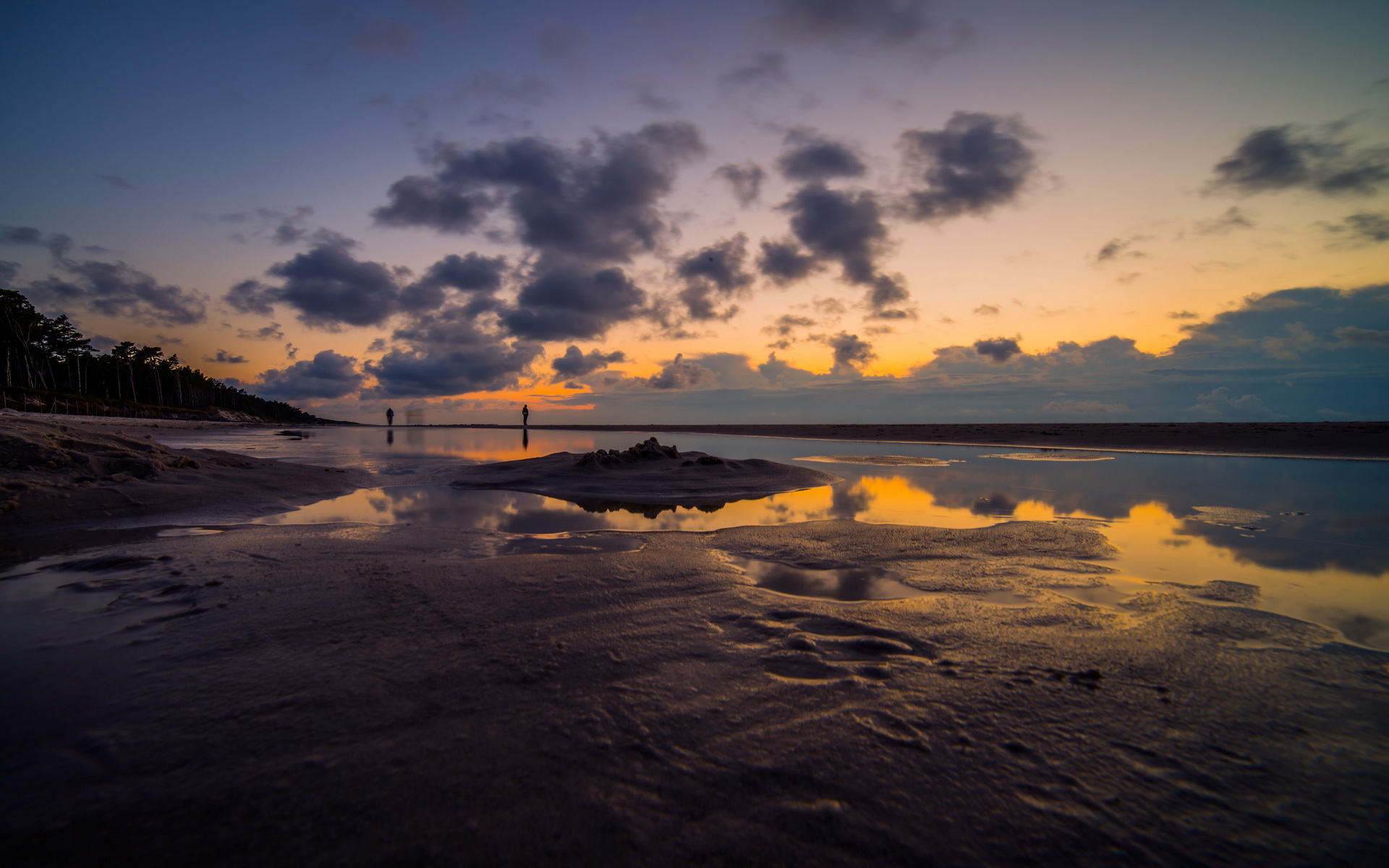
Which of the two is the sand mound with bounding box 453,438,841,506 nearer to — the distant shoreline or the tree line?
the distant shoreline

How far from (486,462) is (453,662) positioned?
1401 centimetres

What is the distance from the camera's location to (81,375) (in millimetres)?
77000

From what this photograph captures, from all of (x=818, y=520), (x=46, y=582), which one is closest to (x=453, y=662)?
(x=46, y=582)

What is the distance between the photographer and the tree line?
183ft

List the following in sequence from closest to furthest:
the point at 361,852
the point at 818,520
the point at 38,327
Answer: the point at 361,852, the point at 818,520, the point at 38,327

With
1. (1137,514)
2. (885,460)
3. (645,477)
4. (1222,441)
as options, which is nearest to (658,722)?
(1137,514)

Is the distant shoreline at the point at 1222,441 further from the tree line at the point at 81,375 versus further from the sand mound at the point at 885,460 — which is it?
the tree line at the point at 81,375

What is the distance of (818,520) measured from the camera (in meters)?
8.09

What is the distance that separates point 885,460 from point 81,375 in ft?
361

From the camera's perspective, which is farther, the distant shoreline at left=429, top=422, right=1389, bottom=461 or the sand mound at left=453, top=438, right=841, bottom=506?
the distant shoreline at left=429, top=422, right=1389, bottom=461

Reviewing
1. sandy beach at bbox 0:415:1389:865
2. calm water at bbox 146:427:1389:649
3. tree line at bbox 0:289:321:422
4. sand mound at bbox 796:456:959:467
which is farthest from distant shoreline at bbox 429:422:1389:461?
tree line at bbox 0:289:321:422

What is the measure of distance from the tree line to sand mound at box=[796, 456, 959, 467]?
60.9m

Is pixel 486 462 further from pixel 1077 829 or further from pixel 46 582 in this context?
pixel 1077 829

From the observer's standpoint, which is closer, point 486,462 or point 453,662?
point 453,662
